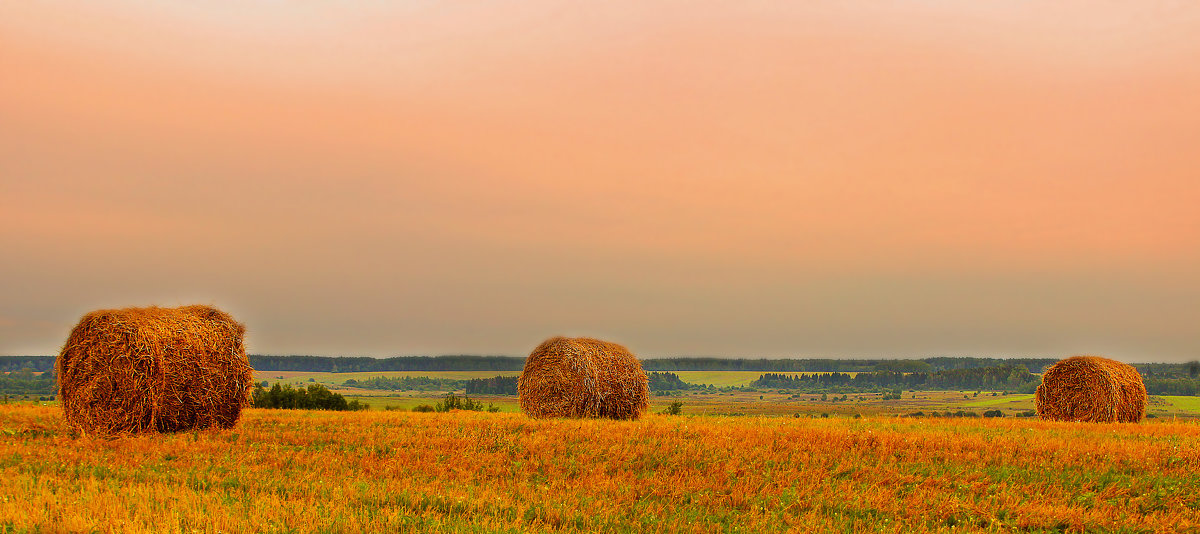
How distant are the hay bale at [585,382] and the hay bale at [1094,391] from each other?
61.4ft

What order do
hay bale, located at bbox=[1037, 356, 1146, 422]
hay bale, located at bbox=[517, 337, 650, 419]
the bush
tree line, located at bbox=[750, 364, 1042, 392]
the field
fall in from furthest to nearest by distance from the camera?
1. tree line, located at bbox=[750, 364, 1042, 392]
2. the bush
3. hay bale, located at bbox=[1037, 356, 1146, 422]
4. hay bale, located at bbox=[517, 337, 650, 419]
5. the field

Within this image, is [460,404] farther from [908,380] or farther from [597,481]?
[908,380]

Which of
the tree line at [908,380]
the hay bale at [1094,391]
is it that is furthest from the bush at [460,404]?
the tree line at [908,380]

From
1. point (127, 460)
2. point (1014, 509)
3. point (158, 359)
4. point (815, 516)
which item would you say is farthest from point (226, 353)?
point (1014, 509)

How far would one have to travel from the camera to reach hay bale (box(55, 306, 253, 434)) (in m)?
18.9

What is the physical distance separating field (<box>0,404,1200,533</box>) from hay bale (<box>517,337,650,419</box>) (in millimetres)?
6348

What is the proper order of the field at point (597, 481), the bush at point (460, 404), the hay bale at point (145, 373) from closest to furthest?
the field at point (597, 481) → the hay bale at point (145, 373) → the bush at point (460, 404)

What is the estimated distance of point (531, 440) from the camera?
16922mm

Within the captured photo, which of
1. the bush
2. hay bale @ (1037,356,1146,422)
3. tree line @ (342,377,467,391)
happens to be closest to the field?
hay bale @ (1037,356,1146,422)

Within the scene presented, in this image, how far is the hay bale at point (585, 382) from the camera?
85.4 ft

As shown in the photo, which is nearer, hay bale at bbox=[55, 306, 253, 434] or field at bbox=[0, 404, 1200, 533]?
field at bbox=[0, 404, 1200, 533]

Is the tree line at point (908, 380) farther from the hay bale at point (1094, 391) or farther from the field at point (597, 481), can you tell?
the field at point (597, 481)

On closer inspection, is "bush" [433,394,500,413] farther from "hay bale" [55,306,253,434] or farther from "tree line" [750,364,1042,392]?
"tree line" [750,364,1042,392]

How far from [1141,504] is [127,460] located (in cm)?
1874
